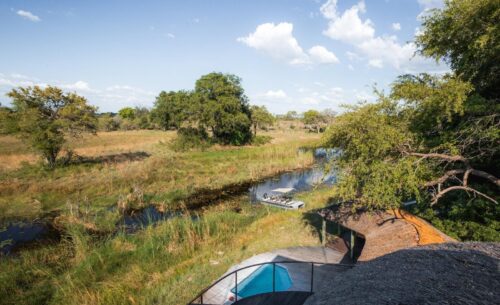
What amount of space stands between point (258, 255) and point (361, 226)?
5033mm

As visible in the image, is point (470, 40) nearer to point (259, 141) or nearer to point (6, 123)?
point (6, 123)

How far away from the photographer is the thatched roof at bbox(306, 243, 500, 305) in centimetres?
313

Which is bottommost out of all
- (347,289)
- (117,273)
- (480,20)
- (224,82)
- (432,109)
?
(117,273)

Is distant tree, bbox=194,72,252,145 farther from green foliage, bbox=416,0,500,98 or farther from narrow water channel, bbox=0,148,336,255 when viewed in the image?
green foliage, bbox=416,0,500,98

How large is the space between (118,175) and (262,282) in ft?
66.8

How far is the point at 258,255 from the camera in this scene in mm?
13352

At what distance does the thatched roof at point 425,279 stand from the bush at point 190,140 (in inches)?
1628

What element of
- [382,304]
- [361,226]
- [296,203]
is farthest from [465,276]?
[296,203]

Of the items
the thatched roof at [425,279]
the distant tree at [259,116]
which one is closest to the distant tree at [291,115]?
the distant tree at [259,116]

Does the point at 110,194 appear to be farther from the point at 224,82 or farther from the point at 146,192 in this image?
the point at 224,82

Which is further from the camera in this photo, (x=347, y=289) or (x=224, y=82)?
(x=224, y=82)

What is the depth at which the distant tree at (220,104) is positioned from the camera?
145ft

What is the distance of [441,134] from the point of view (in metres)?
12.9

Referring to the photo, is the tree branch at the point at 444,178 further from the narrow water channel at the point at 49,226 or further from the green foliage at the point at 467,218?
the narrow water channel at the point at 49,226
